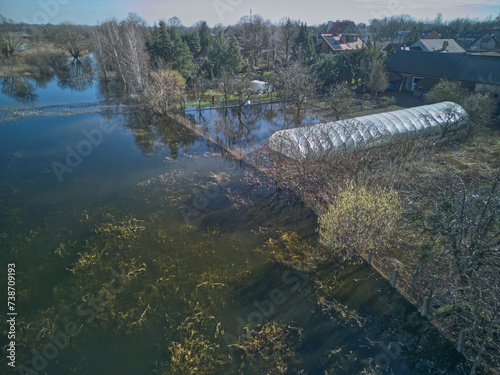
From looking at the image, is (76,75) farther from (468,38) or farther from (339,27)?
(468,38)

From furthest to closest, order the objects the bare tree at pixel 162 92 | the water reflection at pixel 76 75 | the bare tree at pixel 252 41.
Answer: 1. the bare tree at pixel 252 41
2. the water reflection at pixel 76 75
3. the bare tree at pixel 162 92

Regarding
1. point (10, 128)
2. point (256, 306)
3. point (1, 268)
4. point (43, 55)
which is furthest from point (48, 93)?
point (256, 306)

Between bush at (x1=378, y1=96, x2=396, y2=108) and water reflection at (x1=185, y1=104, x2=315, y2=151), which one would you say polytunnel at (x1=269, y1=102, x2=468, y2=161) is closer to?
water reflection at (x1=185, y1=104, x2=315, y2=151)

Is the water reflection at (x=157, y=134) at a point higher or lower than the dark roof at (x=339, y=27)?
lower

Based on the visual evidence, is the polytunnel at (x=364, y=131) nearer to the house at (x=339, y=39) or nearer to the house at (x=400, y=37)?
the house at (x=339, y=39)

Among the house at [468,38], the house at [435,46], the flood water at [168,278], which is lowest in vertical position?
the flood water at [168,278]

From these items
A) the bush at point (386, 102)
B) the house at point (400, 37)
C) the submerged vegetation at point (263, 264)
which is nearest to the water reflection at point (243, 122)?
the submerged vegetation at point (263, 264)

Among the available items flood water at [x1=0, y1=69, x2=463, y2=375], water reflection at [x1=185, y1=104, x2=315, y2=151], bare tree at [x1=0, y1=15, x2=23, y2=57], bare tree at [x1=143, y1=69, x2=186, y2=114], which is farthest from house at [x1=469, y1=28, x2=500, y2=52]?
bare tree at [x1=0, y1=15, x2=23, y2=57]
